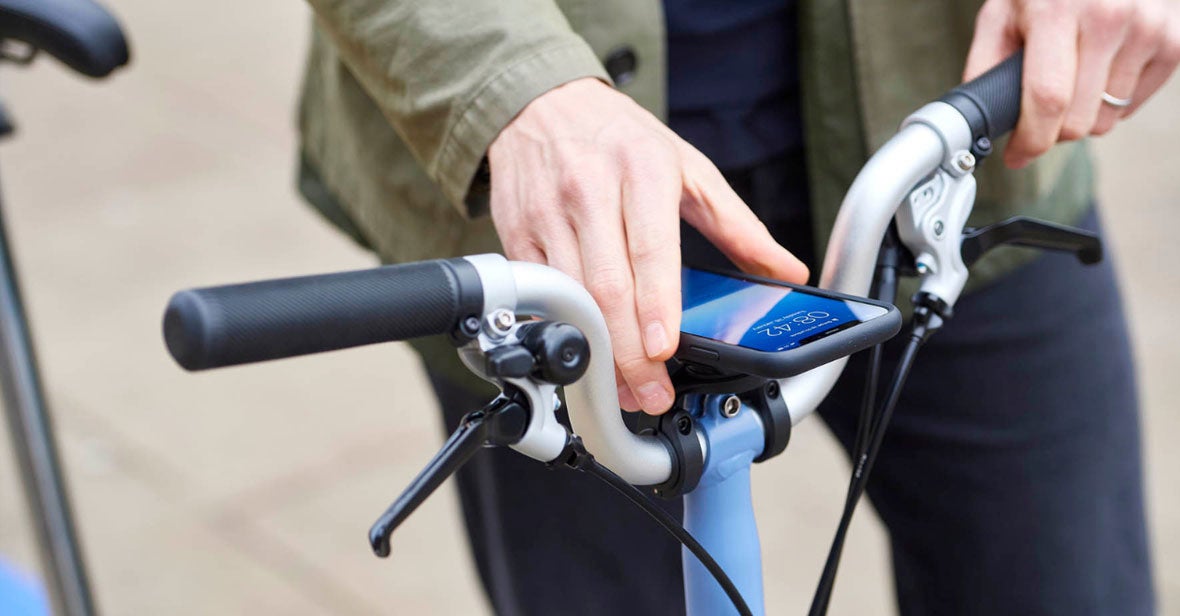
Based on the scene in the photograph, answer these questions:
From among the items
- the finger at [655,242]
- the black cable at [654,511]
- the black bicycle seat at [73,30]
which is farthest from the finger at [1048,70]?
the black bicycle seat at [73,30]

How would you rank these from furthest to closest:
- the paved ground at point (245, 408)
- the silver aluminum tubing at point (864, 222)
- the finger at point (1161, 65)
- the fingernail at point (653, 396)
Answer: the paved ground at point (245, 408) → the finger at point (1161, 65) → the silver aluminum tubing at point (864, 222) → the fingernail at point (653, 396)

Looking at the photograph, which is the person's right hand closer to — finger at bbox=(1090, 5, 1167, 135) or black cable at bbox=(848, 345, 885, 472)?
black cable at bbox=(848, 345, 885, 472)

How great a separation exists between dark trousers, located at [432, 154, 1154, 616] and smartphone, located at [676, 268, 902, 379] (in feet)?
1.51

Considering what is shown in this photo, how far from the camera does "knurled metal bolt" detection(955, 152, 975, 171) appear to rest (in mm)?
1183

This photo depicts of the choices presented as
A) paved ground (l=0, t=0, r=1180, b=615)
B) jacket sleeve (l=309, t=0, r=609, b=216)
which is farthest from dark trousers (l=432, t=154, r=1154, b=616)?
paved ground (l=0, t=0, r=1180, b=615)

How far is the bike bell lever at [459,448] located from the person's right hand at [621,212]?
0.12 meters

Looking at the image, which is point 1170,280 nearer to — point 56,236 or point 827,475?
point 827,475

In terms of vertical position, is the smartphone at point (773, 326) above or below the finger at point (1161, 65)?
below

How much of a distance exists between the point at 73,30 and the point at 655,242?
2.75 ft

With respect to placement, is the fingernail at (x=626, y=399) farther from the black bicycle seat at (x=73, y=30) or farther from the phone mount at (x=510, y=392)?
the black bicycle seat at (x=73, y=30)

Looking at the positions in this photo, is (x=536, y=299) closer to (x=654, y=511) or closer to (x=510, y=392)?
(x=510, y=392)

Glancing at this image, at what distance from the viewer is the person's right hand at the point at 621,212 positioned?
1.00 meters

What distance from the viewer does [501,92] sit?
117 centimetres

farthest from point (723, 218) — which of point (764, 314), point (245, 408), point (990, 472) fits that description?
point (245, 408)
